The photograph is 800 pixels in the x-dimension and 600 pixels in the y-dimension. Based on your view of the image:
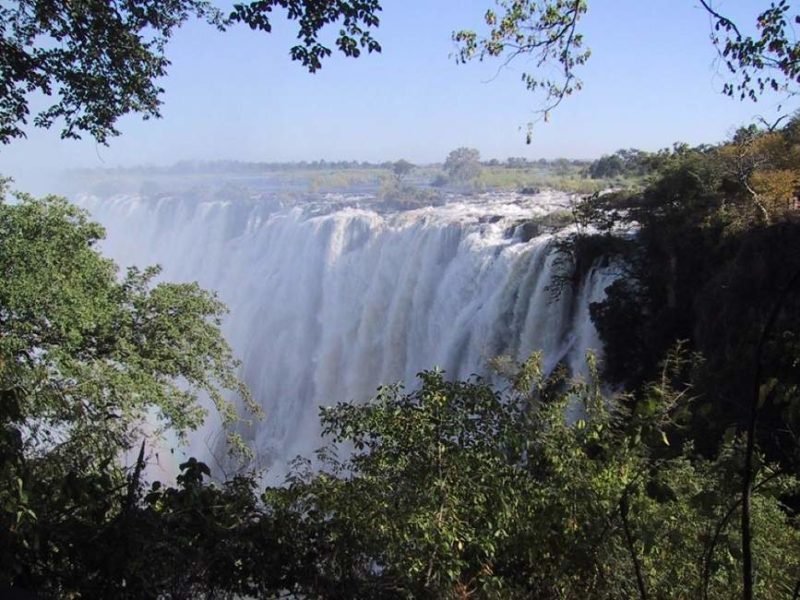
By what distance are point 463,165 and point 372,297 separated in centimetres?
2654

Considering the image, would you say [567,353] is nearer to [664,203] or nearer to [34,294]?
[664,203]

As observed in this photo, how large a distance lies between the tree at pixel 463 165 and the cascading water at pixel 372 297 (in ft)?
39.9

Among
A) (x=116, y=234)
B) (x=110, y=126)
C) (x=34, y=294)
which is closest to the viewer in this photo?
(x=110, y=126)

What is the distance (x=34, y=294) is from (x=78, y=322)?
548mm

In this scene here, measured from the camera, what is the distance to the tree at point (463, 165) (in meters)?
39.8

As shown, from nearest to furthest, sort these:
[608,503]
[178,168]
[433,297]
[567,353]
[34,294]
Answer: [608,503] → [34,294] → [567,353] → [433,297] → [178,168]

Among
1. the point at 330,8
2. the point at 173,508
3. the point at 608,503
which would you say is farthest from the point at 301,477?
the point at 330,8

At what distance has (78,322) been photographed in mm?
7641

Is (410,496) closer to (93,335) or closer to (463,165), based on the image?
(93,335)

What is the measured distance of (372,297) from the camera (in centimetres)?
1805

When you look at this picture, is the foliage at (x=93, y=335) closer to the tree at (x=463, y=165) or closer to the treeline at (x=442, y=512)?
the treeline at (x=442, y=512)

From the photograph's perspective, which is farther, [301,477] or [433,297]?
[433,297]

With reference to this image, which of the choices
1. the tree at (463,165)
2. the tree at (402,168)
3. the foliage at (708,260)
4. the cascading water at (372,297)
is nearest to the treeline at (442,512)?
the foliage at (708,260)

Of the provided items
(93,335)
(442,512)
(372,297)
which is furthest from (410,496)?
(372,297)
